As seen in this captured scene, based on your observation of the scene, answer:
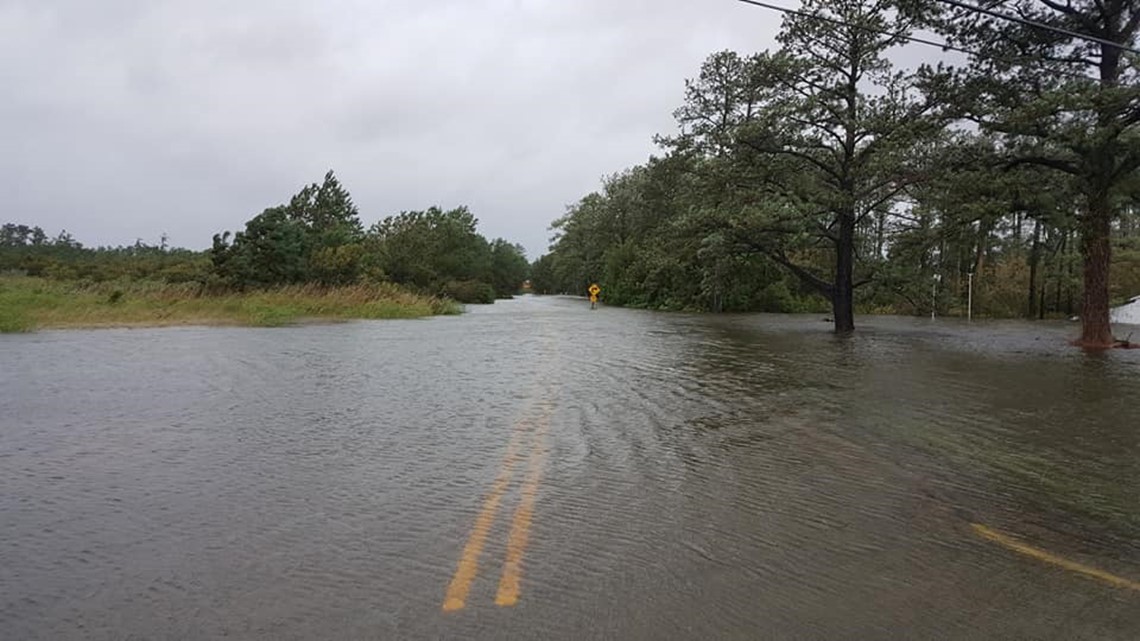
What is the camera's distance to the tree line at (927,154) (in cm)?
1755

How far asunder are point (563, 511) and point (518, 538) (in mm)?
603

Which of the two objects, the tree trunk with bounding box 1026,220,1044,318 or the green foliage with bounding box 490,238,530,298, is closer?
the tree trunk with bounding box 1026,220,1044,318

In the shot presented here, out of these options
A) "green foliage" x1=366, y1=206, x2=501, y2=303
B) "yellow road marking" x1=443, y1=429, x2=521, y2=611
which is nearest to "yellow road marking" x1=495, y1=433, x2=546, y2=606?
"yellow road marking" x1=443, y1=429, x2=521, y2=611

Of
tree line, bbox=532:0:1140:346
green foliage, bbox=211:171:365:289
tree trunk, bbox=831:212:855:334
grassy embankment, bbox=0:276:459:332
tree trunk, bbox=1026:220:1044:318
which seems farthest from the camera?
tree trunk, bbox=1026:220:1044:318

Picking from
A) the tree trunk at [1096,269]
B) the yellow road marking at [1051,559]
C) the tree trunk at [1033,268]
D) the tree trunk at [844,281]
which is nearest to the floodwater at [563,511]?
the yellow road marking at [1051,559]

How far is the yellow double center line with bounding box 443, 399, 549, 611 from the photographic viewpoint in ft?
11.1

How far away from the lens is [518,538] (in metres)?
4.16

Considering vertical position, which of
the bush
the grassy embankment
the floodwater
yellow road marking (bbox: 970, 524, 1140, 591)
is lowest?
yellow road marking (bbox: 970, 524, 1140, 591)

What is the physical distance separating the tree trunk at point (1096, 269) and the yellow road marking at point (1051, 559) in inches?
699

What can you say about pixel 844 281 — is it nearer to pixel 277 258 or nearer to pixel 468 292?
pixel 277 258

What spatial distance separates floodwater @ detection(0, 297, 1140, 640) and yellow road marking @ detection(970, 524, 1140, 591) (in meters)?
0.02

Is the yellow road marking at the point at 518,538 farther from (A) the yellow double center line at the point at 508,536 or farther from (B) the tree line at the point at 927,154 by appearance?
(B) the tree line at the point at 927,154

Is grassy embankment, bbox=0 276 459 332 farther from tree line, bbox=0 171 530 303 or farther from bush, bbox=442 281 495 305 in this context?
bush, bbox=442 281 495 305

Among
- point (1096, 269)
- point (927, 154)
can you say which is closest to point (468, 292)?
point (927, 154)
